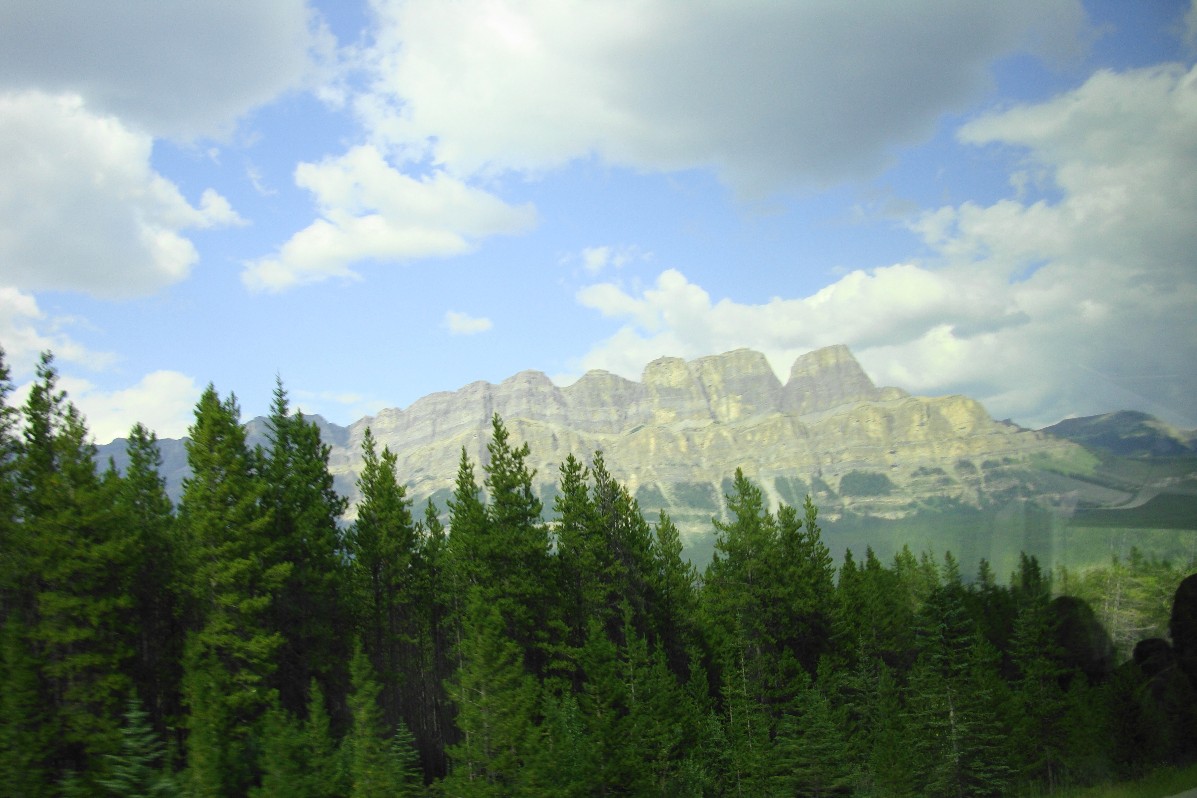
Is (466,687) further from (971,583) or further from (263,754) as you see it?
(971,583)

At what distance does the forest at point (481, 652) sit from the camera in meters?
28.4

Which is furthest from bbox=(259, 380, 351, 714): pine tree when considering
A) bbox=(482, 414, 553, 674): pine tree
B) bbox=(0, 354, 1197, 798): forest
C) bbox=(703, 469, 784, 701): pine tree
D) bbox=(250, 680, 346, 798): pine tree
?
bbox=(703, 469, 784, 701): pine tree

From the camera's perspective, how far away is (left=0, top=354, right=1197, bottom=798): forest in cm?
2839

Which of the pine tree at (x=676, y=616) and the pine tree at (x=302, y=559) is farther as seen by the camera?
the pine tree at (x=676, y=616)

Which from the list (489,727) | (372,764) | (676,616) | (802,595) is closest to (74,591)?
(372,764)

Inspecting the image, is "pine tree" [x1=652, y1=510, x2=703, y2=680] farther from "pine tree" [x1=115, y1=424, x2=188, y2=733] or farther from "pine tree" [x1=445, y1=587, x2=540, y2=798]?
"pine tree" [x1=115, y1=424, x2=188, y2=733]

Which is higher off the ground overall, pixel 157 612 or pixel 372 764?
pixel 157 612

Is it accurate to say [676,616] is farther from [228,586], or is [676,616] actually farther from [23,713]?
[23,713]

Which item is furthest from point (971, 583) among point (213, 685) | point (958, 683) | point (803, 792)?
point (213, 685)

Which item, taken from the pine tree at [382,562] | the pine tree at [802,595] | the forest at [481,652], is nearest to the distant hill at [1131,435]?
the forest at [481,652]

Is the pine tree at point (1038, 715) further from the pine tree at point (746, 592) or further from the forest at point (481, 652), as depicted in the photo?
the pine tree at point (746, 592)

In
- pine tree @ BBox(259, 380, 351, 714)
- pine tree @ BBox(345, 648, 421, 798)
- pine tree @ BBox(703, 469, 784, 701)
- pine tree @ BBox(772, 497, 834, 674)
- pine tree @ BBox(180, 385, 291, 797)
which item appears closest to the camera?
pine tree @ BBox(345, 648, 421, 798)

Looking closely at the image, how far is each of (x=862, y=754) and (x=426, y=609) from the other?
29.6m

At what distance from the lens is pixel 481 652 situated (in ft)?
105
